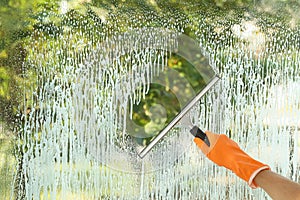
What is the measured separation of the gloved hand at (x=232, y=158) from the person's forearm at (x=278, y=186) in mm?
23

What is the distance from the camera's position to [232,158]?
0.96 meters

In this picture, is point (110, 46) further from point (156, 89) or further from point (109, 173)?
point (109, 173)

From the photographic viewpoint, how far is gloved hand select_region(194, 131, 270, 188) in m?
0.86

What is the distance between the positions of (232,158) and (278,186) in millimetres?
179

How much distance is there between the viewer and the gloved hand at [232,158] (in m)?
0.86

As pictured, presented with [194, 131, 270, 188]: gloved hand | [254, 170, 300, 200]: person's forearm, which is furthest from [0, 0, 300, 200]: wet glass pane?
[254, 170, 300, 200]: person's forearm

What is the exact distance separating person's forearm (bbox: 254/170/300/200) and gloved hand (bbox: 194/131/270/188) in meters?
0.02

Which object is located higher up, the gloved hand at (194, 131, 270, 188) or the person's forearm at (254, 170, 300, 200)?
the gloved hand at (194, 131, 270, 188)

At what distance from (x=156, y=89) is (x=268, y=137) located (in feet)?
2.00

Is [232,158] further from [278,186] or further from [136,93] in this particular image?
[136,93]

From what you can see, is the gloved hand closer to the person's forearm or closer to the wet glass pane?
the person's forearm

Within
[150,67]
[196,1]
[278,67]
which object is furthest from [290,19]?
[150,67]

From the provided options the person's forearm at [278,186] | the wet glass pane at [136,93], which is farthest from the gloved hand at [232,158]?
the wet glass pane at [136,93]

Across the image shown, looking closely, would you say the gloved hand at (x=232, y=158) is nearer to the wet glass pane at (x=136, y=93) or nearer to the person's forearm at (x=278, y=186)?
the person's forearm at (x=278, y=186)
